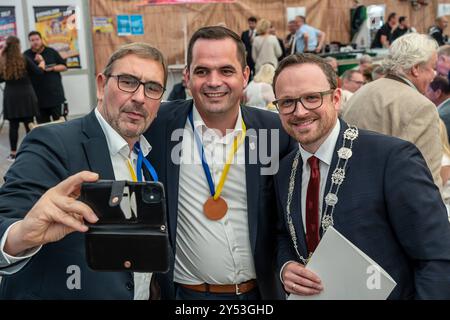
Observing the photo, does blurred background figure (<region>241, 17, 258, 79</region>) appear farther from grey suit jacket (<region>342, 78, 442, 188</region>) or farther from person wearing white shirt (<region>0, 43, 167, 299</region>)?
person wearing white shirt (<region>0, 43, 167, 299</region>)

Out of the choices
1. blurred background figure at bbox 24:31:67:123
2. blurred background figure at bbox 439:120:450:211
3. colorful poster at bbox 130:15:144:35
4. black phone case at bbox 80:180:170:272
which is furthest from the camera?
colorful poster at bbox 130:15:144:35

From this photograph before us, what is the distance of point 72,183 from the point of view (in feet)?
4.64

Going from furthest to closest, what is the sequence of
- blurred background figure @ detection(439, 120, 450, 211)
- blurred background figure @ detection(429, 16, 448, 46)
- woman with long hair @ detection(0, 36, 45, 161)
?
blurred background figure @ detection(429, 16, 448, 46)
woman with long hair @ detection(0, 36, 45, 161)
blurred background figure @ detection(439, 120, 450, 211)

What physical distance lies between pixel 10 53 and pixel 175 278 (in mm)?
6851

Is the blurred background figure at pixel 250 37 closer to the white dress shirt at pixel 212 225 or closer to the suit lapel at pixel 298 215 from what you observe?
the white dress shirt at pixel 212 225

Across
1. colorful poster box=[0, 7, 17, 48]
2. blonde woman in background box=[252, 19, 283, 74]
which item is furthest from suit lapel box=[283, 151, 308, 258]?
colorful poster box=[0, 7, 17, 48]

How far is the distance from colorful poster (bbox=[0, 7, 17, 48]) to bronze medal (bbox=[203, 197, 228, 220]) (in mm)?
9166

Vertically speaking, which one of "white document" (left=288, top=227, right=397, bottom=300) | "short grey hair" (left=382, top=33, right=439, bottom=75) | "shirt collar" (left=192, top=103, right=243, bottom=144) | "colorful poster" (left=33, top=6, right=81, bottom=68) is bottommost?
"white document" (left=288, top=227, right=397, bottom=300)

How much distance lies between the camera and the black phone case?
1385 mm

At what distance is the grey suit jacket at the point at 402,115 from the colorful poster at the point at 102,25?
893 cm

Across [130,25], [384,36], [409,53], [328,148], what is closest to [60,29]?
[130,25]

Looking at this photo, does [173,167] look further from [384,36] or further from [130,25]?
[384,36]

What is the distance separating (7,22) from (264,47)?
5384mm

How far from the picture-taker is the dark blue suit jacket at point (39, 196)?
68.9 inches
